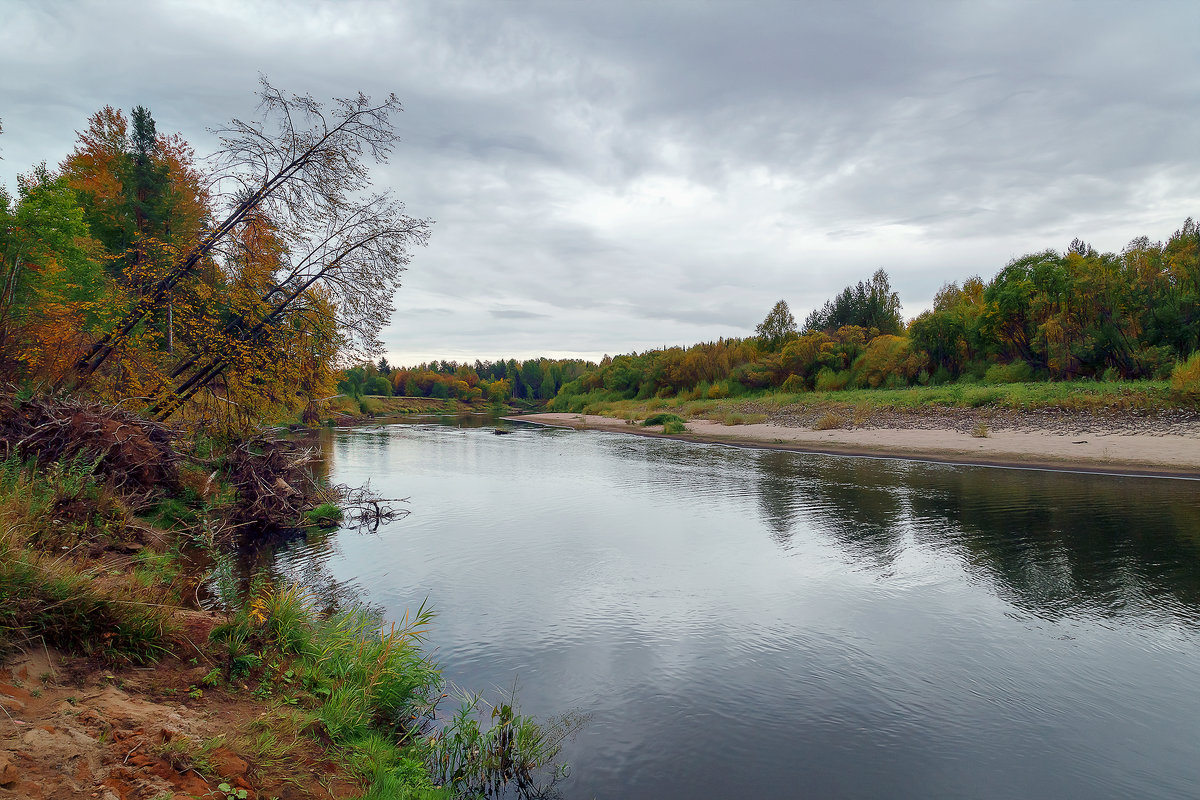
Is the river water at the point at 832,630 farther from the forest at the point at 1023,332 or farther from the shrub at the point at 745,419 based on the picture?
the shrub at the point at 745,419

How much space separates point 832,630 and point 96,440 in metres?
12.6

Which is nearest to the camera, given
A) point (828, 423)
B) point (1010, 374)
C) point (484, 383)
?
point (828, 423)

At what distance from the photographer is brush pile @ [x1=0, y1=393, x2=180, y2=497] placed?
361 inches

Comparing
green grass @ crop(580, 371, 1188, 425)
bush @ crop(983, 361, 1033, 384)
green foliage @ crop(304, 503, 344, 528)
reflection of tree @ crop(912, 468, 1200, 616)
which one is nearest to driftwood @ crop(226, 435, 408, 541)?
green foliage @ crop(304, 503, 344, 528)

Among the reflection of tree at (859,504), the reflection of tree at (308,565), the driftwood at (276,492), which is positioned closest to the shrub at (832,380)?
the reflection of tree at (859,504)

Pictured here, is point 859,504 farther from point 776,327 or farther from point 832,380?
point 776,327

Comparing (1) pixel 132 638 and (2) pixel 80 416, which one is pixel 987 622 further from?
(2) pixel 80 416

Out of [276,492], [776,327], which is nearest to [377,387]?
[776,327]

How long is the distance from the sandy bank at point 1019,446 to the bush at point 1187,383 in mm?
3826

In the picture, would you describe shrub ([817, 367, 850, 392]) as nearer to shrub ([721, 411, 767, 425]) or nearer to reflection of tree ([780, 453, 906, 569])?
shrub ([721, 411, 767, 425])

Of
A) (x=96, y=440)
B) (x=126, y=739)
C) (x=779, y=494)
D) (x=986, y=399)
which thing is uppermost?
(x=986, y=399)

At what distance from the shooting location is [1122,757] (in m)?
5.76

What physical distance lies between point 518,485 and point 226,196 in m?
14.2

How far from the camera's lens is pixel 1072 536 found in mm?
13328
